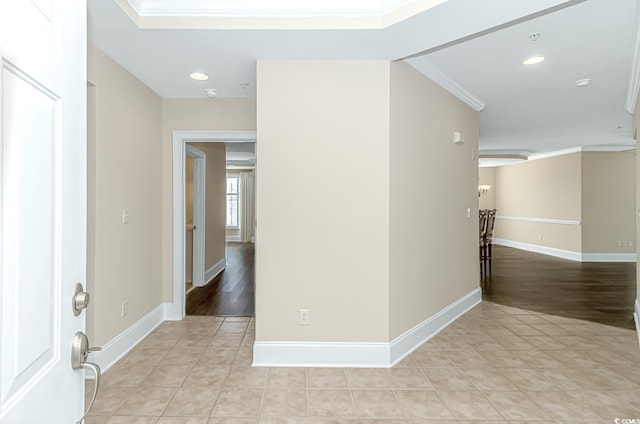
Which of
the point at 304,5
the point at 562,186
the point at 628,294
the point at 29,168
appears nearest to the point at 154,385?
the point at 29,168

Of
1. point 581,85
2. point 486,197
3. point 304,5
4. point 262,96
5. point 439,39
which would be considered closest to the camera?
point 304,5

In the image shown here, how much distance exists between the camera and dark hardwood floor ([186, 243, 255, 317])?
415 centimetres

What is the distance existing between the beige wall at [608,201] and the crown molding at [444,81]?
5.05 m

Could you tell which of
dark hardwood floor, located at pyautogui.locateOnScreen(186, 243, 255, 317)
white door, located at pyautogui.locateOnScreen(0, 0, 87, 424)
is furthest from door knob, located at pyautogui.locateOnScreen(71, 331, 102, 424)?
dark hardwood floor, located at pyautogui.locateOnScreen(186, 243, 255, 317)

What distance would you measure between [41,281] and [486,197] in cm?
1151

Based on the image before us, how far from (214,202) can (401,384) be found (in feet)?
14.6

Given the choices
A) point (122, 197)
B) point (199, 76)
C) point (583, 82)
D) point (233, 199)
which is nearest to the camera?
point (122, 197)

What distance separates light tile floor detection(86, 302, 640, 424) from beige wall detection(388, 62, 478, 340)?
0.47 meters

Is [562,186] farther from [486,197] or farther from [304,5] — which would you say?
[304,5]

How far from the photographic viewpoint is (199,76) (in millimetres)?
3111

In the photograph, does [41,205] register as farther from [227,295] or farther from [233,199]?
[233,199]

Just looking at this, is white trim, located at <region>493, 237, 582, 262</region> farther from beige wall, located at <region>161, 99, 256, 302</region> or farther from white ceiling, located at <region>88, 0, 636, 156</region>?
beige wall, located at <region>161, 99, 256, 302</region>

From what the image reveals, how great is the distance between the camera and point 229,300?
4594mm

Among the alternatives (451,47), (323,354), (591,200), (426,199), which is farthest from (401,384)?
(591,200)
